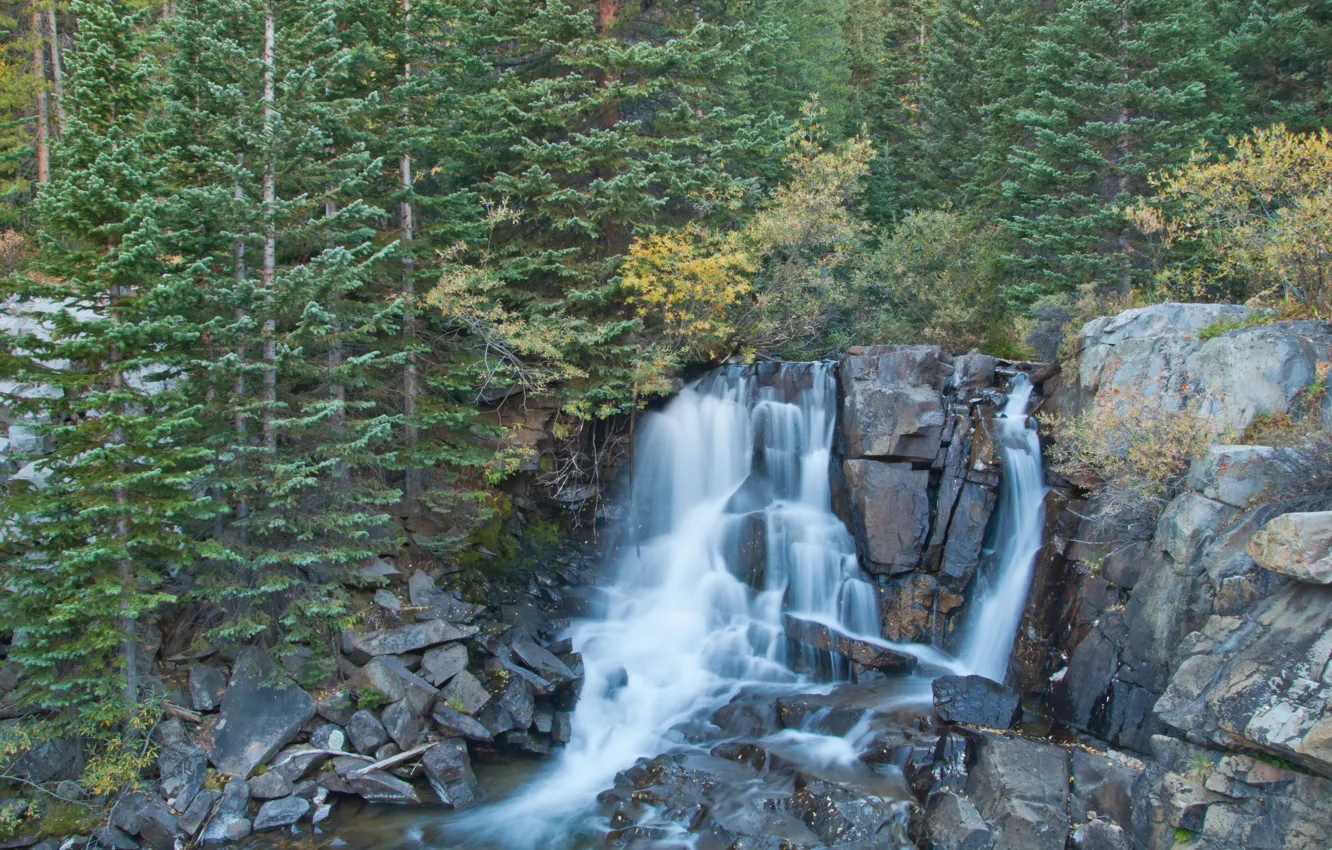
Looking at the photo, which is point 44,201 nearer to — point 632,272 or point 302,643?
point 302,643

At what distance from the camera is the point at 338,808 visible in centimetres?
1032

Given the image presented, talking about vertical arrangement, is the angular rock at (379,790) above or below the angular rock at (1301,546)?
below

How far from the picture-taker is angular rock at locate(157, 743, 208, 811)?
982 cm

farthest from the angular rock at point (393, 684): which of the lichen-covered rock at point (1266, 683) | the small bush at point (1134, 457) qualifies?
the small bush at point (1134, 457)

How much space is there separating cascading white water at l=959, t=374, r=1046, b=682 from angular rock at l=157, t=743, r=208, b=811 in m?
11.1

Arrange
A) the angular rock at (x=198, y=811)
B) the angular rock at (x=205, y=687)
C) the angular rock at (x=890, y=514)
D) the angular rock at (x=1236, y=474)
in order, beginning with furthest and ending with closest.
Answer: the angular rock at (x=890, y=514) < the angular rock at (x=205, y=687) < the angular rock at (x=198, y=811) < the angular rock at (x=1236, y=474)

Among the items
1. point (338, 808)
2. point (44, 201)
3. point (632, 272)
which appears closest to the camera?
point (44, 201)

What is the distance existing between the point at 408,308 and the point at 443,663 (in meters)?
5.88

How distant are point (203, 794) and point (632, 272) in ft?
34.7

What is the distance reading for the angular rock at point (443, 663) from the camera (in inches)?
470

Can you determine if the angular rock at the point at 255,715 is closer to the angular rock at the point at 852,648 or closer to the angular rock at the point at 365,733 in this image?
the angular rock at the point at 365,733

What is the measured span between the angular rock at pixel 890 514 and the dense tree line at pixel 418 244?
12.6 ft

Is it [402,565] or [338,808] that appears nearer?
[338,808]

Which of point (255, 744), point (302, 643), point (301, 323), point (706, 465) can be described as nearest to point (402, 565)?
point (302, 643)
